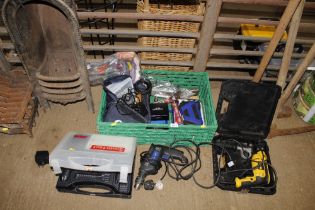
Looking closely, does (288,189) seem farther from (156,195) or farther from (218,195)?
(156,195)

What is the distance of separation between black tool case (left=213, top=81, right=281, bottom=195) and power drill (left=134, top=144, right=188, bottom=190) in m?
0.36

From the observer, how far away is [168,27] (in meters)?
2.54

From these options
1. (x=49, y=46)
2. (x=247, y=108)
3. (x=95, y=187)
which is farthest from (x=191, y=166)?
(x=49, y=46)

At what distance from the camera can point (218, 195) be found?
2.30m

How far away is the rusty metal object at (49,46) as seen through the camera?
2.04m

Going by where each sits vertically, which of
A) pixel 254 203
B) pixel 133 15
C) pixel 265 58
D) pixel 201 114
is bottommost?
pixel 254 203

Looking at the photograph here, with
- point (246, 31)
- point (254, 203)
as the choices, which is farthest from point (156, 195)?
point (246, 31)

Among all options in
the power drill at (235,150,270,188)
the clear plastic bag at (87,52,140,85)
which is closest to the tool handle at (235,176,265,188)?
the power drill at (235,150,270,188)

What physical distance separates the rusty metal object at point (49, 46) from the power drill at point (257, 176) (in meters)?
1.65

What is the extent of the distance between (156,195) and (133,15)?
5.21 ft

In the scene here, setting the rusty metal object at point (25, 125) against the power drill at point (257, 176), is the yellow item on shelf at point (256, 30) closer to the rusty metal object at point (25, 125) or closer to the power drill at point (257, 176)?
the power drill at point (257, 176)

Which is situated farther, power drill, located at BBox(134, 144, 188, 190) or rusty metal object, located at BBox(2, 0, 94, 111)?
power drill, located at BBox(134, 144, 188, 190)

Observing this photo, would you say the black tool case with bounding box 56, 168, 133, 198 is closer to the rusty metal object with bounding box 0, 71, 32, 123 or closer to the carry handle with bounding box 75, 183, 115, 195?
the carry handle with bounding box 75, 183, 115, 195

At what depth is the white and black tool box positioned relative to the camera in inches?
80.0
